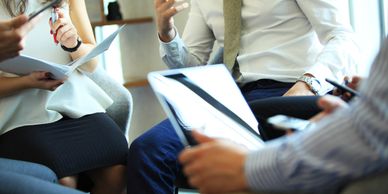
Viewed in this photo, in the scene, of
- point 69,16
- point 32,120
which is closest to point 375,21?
point 69,16

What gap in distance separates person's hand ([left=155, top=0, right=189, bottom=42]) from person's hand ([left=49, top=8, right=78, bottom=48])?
0.88 feet

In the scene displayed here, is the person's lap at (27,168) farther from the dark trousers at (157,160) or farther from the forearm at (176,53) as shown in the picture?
the forearm at (176,53)

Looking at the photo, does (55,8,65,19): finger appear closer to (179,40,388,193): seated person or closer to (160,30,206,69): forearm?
(160,30,206,69): forearm

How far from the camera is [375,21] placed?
7.58ft

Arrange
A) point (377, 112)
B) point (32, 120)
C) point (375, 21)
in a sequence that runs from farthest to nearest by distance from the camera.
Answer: point (375, 21)
point (32, 120)
point (377, 112)

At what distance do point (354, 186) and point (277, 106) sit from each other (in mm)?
737

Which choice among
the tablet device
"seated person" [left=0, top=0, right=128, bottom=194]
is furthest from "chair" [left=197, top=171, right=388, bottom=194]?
"seated person" [left=0, top=0, right=128, bottom=194]

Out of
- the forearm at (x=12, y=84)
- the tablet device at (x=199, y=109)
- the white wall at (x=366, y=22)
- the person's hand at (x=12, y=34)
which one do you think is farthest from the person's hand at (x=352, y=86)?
the white wall at (x=366, y=22)

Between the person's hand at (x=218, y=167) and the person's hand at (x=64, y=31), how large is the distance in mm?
1027

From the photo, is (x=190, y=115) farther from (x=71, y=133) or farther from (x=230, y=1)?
(x=230, y=1)

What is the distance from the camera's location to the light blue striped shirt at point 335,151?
2.05ft

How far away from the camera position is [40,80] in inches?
59.1

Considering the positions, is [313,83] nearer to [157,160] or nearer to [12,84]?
[157,160]

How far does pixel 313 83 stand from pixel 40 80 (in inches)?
30.2
